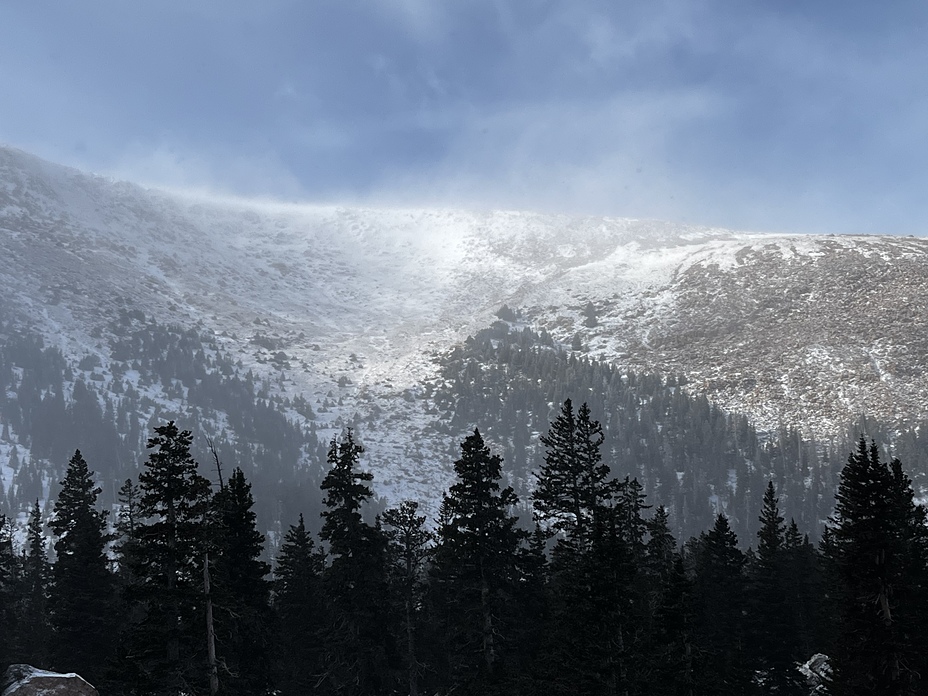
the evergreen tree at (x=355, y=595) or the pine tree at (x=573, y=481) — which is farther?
the evergreen tree at (x=355, y=595)

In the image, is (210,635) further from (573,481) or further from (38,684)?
(573,481)

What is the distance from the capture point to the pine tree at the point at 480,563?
36031mm

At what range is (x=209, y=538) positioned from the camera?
28922mm

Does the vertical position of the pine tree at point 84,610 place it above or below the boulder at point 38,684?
above

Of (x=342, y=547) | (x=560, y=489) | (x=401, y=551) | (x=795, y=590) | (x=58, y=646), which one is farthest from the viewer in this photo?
(x=795, y=590)

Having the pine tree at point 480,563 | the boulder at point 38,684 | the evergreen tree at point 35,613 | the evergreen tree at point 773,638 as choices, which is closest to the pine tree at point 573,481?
the pine tree at point 480,563

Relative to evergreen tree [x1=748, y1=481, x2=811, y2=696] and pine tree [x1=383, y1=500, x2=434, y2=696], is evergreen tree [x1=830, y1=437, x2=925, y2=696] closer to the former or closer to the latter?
pine tree [x1=383, y1=500, x2=434, y2=696]

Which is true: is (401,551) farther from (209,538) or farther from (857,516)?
(857,516)

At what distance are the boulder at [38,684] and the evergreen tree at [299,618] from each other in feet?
67.2

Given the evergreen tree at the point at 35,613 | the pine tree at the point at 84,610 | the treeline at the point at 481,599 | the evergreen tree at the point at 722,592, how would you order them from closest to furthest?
the treeline at the point at 481,599 < the pine tree at the point at 84,610 < the evergreen tree at the point at 35,613 < the evergreen tree at the point at 722,592

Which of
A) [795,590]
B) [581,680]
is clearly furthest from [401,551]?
[795,590]

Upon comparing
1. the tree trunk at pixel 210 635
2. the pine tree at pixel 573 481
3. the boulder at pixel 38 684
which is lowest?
the boulder at pixel 38 684

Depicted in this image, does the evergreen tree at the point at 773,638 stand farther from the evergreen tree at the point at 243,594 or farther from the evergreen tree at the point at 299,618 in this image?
the evergreen tree at the point at 243,594

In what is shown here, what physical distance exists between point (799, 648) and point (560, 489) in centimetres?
2839
